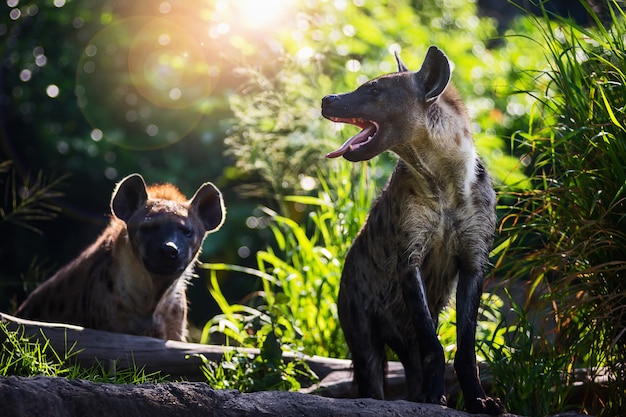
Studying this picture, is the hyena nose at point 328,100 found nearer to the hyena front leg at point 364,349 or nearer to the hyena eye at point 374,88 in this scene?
the hyena eye at point 374,88

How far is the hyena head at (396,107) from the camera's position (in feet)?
13.3

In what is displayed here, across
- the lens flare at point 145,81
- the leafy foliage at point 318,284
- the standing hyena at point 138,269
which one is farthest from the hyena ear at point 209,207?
the lens flare at point 145,81

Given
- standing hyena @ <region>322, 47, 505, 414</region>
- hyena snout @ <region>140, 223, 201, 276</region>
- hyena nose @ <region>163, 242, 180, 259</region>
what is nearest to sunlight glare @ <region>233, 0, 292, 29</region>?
hyena snout @ <region>140, 223, 201, 276</region>

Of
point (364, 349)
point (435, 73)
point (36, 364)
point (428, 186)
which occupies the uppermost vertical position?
point (435, 73)

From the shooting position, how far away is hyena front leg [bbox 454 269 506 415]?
3.70 meters

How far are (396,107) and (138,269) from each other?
1845 millimetres

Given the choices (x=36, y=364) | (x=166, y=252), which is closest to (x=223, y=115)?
(x=166, y=252)

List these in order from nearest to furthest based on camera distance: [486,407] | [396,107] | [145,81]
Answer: [486,407]
[396,107]
[145,81]

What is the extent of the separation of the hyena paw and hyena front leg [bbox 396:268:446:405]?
0.12m

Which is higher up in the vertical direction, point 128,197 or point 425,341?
point 128,197

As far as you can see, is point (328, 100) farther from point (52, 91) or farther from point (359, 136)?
point (52, 91)

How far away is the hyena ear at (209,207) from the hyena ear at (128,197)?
0.28 metres

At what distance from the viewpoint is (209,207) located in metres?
5.39

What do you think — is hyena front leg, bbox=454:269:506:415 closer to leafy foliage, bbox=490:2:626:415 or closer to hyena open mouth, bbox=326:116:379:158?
leafy foliage, bbox=490:2:626:415
